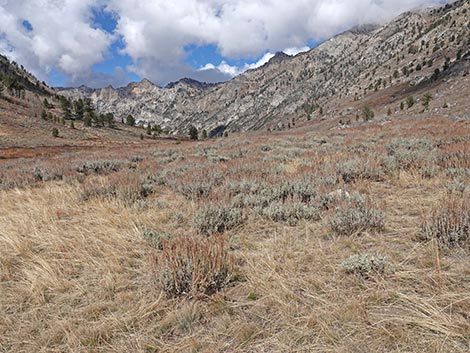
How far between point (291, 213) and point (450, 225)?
7.21 ft

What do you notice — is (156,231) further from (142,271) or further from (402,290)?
(402,290)

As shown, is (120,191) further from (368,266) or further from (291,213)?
(368,266)

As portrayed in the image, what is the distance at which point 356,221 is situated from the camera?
3957 mm

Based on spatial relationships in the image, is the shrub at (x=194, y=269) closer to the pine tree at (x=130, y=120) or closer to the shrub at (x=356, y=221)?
the shrub at (x=356, y=221)

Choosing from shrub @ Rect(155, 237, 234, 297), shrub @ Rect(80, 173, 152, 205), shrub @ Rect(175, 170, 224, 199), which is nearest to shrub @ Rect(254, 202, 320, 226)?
shrub @ Rect(155, 237, 234, 297)

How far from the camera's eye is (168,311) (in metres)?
2.67

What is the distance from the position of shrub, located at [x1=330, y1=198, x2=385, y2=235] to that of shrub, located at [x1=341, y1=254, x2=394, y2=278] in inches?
35.9

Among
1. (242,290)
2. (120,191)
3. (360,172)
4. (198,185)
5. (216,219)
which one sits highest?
(360,172)

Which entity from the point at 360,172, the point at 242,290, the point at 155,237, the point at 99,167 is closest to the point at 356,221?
the point at 242,290

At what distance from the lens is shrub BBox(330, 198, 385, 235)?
395 centimetres

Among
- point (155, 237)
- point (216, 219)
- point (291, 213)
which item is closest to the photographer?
point (155, 237)

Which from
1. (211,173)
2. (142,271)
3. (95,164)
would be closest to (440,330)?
(142,271)

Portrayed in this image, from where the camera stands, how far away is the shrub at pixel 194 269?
288 cm

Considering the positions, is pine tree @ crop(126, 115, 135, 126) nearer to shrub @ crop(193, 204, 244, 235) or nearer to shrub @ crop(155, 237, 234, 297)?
shrub @ crop(193, 204, 244, 235)
